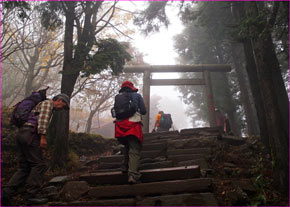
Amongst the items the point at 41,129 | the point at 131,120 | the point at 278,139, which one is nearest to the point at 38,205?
the point at 41,129

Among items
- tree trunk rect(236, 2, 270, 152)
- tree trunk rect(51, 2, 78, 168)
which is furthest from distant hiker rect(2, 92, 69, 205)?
tree trunk rect(236, 2, 270, 152)

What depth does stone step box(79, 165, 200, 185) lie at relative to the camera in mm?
3648

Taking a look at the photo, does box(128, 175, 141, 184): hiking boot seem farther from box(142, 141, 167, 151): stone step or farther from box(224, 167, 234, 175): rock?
box(142, 141, 167, 151): stone step

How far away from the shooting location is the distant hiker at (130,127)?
3693mm

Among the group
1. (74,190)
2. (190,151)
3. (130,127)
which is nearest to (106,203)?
(74,190)

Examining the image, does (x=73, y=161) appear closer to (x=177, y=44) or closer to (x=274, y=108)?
(x=274, y=108)

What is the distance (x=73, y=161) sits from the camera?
6.05 metres

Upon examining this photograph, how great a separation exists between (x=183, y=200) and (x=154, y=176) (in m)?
0.82

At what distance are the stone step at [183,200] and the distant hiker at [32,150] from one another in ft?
5.89

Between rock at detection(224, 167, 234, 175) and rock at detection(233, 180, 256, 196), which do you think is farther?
rock at detection(224, 167, 234, 175)

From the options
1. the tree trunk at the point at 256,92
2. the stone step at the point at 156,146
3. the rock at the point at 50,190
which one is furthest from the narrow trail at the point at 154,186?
the tree trunk at the point at 256,92

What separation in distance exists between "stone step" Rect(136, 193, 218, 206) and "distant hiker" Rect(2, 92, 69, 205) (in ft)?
5.89

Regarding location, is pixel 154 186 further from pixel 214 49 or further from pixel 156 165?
pixel 214 49

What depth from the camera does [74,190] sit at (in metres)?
3.71
